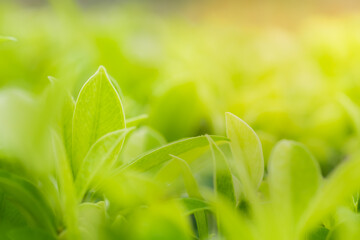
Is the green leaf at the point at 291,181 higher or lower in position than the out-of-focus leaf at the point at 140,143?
lower

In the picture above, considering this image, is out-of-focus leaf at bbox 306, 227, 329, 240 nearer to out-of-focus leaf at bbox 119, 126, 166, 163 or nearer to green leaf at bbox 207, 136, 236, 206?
green leaf at bbox 207, 136, 236, 206

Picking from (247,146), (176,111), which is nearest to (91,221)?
(247,146)

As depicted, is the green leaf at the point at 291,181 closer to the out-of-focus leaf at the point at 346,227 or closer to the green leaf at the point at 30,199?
the out-of-focus leaf at the point at 346,227

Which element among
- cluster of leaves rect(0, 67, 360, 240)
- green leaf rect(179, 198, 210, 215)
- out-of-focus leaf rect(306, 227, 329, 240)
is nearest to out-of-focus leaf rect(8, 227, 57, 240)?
cluster of leaves rect(0, 67, 360, 240)

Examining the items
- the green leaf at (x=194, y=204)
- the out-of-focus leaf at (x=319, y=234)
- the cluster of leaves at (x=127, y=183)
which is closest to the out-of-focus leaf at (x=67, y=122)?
the cluster of leaves at (x=127, y=183)

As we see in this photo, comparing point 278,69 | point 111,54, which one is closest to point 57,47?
point 111,54

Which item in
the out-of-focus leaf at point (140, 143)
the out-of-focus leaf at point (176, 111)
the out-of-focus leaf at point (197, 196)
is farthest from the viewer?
the out-of-focus leaf at point (176, 111)
